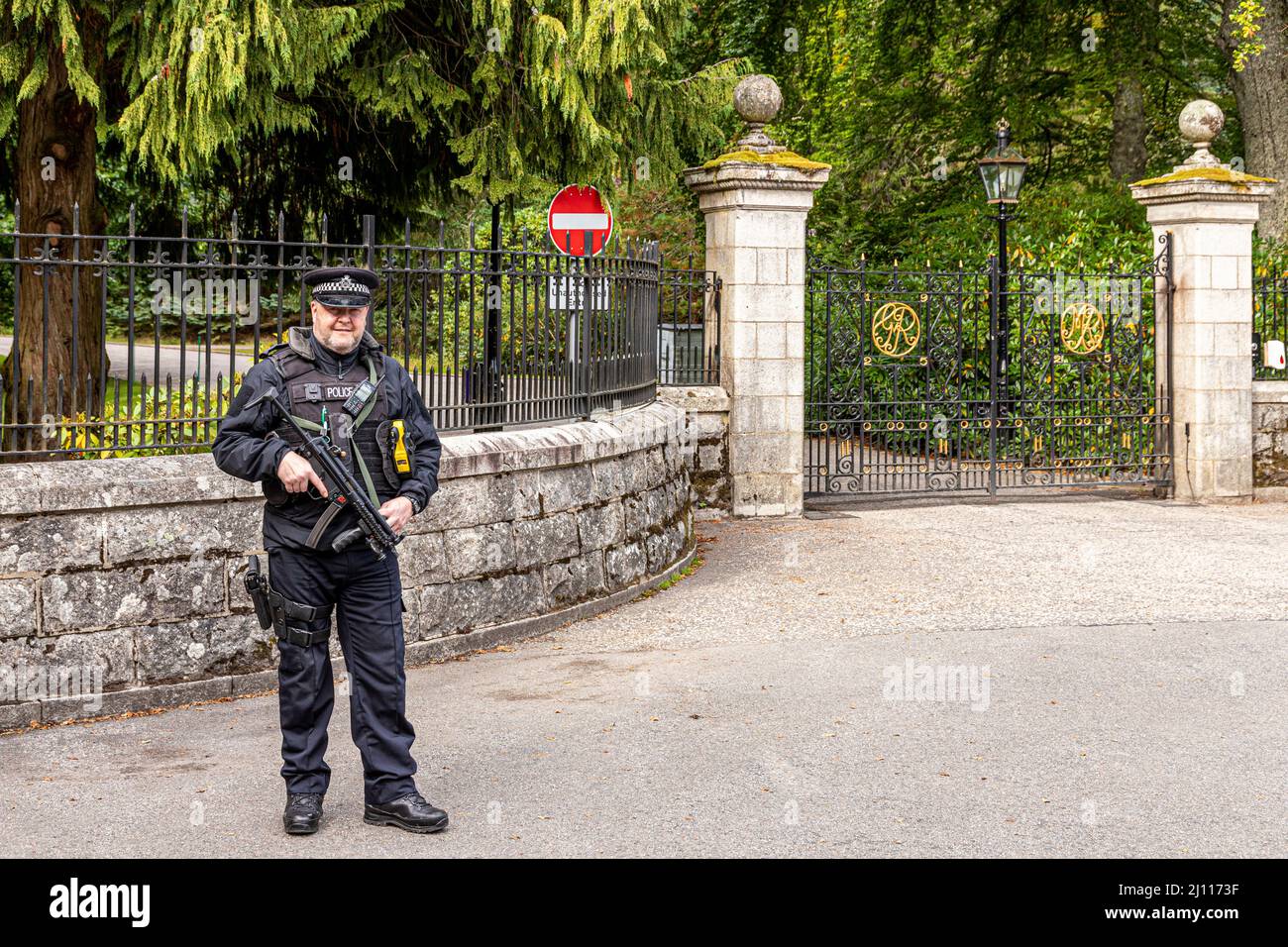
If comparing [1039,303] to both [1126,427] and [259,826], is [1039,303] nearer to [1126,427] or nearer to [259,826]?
[1126,427]

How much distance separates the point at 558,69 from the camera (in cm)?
1107

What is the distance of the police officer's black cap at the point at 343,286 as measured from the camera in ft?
16.9

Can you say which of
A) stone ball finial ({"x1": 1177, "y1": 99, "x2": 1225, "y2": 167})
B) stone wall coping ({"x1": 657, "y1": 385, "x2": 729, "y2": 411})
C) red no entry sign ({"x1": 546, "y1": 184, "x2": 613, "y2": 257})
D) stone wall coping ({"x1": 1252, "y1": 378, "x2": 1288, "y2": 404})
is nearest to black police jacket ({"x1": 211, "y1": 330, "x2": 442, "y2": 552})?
stone wall coping ({"x1": 657, "y1": 385, "x2": 729, "y2": 411})

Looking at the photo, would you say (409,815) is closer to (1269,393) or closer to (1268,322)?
(1269,393)

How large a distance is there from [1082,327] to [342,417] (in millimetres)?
11032

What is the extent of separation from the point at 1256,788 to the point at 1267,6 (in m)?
15.2

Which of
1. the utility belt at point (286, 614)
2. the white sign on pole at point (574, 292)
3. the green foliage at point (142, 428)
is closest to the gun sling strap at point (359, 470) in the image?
the utility belt at point (286, 614)

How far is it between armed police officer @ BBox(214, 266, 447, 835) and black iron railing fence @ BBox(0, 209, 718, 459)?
100 cm

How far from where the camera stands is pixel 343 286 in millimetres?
5168

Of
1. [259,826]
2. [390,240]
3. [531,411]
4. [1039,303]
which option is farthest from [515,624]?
[1039,303]

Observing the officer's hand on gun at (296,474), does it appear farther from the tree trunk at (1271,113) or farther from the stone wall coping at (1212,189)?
the tree trunk at (1271,113)

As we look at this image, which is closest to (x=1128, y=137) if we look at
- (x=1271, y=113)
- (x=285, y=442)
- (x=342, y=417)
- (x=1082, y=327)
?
(x=1271, y=113)

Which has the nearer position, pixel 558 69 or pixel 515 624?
pixel 515 624

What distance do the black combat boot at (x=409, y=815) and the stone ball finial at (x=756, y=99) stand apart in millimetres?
8874
